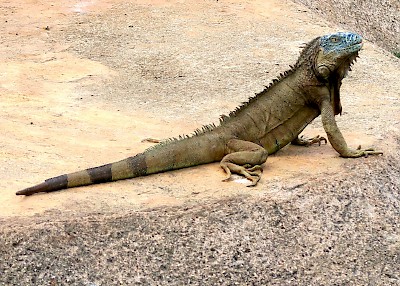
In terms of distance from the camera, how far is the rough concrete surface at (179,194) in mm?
5176

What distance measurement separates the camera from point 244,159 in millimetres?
6359

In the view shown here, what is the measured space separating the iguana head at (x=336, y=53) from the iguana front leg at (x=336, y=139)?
12.4 inches

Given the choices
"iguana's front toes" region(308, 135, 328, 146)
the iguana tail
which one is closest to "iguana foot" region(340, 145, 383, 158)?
"iguana's front toes" region(308, 135, 328, 146)

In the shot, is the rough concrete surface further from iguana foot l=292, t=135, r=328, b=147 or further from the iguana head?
the iguana head

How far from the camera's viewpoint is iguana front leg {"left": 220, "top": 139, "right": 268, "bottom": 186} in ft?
20.2

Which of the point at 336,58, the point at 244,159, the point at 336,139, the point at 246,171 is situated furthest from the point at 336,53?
the point at 246,171

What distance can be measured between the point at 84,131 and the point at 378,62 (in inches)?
206

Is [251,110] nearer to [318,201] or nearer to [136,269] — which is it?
[318,201]

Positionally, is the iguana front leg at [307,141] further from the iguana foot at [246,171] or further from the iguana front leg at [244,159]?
the iguana foot at [246,171]

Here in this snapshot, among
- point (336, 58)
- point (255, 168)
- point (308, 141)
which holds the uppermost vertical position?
point (336, 58)

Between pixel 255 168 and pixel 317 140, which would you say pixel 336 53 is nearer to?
pixel 317 140

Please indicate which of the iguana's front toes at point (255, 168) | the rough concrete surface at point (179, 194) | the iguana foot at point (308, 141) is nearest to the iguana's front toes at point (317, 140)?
the iguana foot at point (308, 141)

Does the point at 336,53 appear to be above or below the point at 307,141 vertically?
above

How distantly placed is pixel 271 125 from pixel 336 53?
856 millimetres
